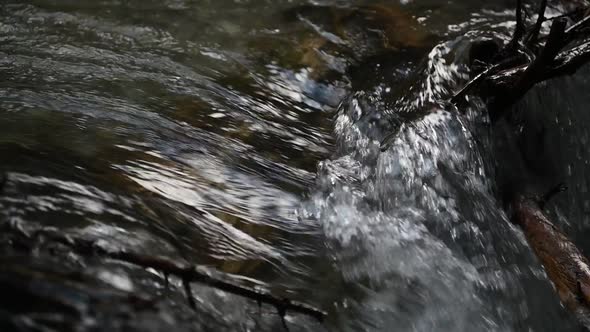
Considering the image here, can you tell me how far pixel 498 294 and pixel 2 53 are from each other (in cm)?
320

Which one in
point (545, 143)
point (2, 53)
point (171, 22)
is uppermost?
point (545, 143)

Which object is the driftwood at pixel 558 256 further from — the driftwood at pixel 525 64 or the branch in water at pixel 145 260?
the branch in water at pixel 145 260

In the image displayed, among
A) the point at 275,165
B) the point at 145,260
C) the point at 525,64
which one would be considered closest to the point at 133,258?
the point at 145,260

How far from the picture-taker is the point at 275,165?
3141 mm

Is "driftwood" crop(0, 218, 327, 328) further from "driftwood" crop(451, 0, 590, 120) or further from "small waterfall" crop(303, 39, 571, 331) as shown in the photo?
"driftwood" crop(451, 0, 590, 120)

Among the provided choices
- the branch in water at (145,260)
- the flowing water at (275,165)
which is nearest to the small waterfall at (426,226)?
the flowing water at (275,165)

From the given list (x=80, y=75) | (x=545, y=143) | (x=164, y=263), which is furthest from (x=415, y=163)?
(x=80, y=75)

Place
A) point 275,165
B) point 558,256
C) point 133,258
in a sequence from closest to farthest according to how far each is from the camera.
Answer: point 133,258, point 558,256, point 275,165

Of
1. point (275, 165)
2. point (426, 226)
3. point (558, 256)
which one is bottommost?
point (275, 165)

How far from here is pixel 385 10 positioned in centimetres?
504

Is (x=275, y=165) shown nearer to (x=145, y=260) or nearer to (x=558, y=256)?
(x=558, y=256)

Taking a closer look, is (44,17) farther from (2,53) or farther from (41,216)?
(41,216)

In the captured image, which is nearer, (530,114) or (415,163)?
(415,163)

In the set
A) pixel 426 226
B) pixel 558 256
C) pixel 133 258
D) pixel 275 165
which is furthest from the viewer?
pixel 275 165
